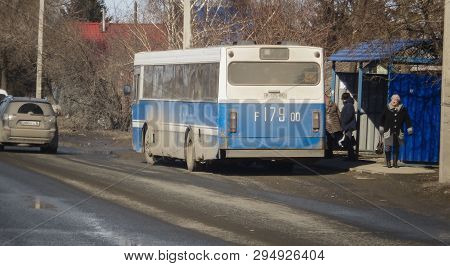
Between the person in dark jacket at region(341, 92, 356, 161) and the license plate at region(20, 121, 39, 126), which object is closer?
the person in dark jacket at region(341, 92, 356, 161)

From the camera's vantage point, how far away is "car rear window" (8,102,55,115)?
29.9 metres

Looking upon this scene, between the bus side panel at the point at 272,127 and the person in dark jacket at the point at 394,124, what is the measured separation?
5.35ft

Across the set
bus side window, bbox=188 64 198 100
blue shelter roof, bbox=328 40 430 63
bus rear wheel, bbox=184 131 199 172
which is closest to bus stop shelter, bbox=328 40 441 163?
blue shelter roof, bbox=328 40 430 63

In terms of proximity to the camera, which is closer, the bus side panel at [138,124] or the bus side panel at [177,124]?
the bus side panel at [177,124]

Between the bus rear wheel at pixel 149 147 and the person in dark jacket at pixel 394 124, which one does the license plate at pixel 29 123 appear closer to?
the bus rear wheel at pixel 149 147

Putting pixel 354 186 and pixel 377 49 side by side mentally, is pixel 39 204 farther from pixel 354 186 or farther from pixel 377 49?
pixel 377 49

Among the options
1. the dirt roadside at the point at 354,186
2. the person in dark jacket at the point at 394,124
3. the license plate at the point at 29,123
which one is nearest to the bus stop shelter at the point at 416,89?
the person in dark jacket at the point at 394,124

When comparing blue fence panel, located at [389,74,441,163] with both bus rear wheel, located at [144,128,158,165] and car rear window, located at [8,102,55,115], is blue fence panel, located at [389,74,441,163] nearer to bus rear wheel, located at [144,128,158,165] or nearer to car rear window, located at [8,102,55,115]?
bus rear wheel, located at [144,128,158,165]

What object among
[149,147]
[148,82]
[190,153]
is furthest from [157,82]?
[190,153]

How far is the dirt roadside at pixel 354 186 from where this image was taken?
16.6 metres

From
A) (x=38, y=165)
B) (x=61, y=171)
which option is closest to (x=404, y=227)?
(x=61, y=171)

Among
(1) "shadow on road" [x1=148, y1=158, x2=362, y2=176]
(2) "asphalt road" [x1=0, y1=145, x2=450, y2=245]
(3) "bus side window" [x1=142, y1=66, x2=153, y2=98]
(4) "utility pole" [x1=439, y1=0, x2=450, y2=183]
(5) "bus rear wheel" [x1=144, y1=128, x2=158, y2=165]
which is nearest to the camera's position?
(2) "asphalt road" [x1=0, y1=145, x2=450, y2=245]

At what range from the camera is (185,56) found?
77.2 ft

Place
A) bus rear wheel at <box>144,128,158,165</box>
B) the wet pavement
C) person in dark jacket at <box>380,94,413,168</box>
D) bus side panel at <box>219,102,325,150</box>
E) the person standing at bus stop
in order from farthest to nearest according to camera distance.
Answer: bus rear wheel at <box>144,128,158,165</box>, the person standing at bus stop, person in dark jacket at <box>380,94,413,168</box>, bus side panel at <box>219,102,325,150</box>, the wet pavement
